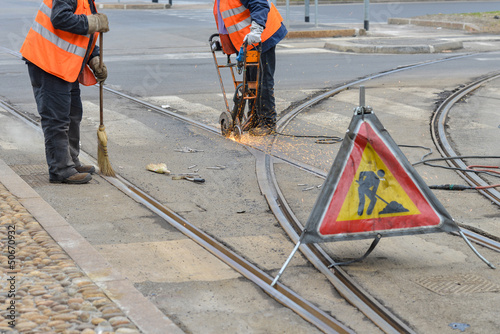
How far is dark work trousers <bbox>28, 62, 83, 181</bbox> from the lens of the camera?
6.49m

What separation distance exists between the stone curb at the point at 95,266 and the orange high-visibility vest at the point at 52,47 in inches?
39.8

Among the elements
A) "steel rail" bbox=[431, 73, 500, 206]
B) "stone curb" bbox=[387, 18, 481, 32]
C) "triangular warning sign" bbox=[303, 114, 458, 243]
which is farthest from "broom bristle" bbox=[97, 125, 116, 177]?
"stone curb" bbox=[387, 18, 481, 32]

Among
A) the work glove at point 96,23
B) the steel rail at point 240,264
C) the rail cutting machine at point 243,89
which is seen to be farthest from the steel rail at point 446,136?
the work glove at point 96,23

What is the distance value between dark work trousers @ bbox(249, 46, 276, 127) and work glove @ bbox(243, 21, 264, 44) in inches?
23.1

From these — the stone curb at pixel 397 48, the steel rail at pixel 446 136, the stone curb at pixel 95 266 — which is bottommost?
the stone curb at pixel 397 48

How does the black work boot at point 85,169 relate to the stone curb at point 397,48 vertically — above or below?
above

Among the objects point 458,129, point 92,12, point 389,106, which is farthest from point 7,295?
point 389,106

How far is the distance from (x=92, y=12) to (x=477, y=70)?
8.86 m

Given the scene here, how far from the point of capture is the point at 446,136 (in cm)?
867

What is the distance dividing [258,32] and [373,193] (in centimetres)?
362

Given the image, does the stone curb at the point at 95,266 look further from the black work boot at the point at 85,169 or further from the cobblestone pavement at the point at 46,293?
the black work boot at the point at 85,169

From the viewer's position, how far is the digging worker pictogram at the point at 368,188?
4.67m

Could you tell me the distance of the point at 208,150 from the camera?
8.08 meters

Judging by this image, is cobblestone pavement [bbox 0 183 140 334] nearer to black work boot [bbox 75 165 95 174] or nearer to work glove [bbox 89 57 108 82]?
black work boot [bbox 75 165 95 174]
